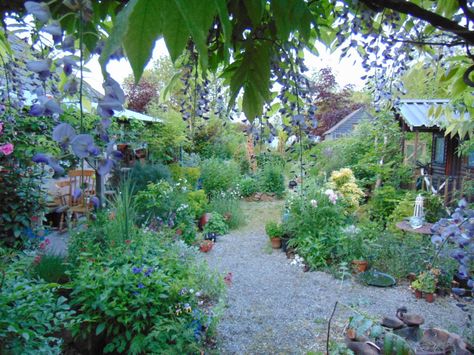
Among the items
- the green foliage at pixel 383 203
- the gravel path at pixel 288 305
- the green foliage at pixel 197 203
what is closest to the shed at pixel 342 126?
the green foliage at pixel 383 203

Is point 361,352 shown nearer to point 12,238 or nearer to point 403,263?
point 403,263

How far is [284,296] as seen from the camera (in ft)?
14.4

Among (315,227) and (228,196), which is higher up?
(228,196)

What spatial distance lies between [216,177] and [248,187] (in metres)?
1.39

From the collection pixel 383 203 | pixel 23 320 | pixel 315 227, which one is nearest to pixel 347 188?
pixel 383 203

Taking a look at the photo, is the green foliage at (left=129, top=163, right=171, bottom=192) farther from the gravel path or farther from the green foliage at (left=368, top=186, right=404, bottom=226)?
the green foliage at (left=368, top=186, right=404, bottom=226)

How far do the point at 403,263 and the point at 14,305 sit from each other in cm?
436

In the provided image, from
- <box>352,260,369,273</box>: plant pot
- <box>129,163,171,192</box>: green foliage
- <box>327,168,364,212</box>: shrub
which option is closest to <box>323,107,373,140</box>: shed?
<box>327,168,364,212</box>: shrub

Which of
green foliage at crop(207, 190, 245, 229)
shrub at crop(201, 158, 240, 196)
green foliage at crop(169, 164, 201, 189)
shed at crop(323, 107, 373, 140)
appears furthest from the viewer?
shed at crop(323, 107, 373, 140)

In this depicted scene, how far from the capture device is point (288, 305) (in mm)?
4113

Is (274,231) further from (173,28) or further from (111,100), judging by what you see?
(173,28)

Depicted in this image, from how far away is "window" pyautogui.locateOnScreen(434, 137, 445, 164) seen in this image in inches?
342

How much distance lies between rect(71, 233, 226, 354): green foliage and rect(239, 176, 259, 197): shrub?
7.46 metres

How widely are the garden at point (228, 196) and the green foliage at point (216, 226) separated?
0.20 feet
